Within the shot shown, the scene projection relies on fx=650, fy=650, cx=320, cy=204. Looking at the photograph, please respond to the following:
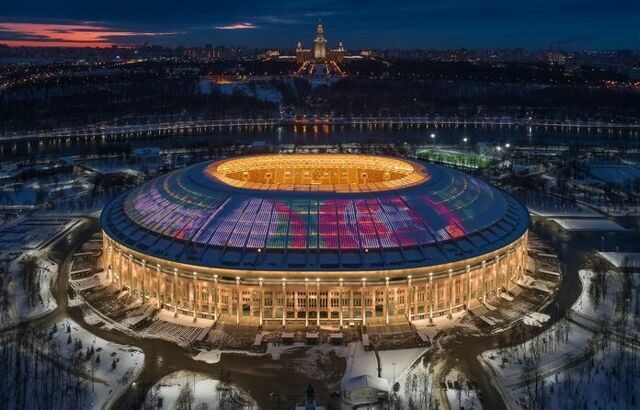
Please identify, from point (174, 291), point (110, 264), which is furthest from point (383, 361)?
point (110, 264)

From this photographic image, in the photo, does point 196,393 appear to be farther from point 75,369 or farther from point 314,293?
point 314,293

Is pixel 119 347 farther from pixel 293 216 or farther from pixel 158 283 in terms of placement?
pixel 293 216

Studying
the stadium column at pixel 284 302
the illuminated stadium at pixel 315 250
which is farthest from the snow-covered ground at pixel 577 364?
the stadium column at pixel 284 302

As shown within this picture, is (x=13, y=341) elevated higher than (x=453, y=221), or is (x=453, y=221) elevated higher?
(x=453, y=221)

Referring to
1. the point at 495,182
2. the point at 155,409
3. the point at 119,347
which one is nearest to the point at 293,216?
the point at 119,347

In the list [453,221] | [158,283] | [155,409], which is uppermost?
[453,221]

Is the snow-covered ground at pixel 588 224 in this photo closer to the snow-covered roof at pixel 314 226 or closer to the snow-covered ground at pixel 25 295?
the snow-covered roof at pixel 314 226

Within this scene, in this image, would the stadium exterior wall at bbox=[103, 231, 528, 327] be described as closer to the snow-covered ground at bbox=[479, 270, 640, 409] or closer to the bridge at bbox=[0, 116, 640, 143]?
the snow-covered ground at bbox=[479, 270, 640, 409]
